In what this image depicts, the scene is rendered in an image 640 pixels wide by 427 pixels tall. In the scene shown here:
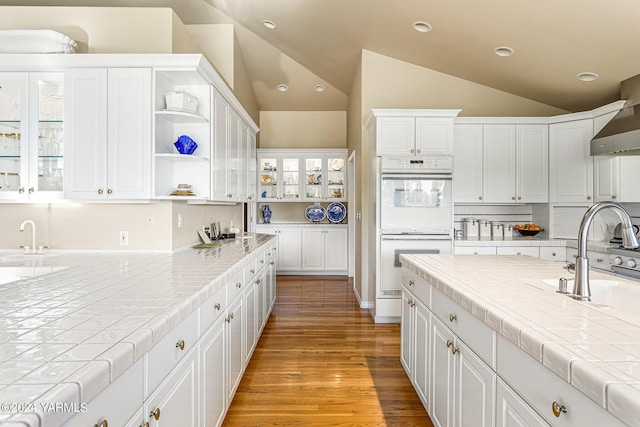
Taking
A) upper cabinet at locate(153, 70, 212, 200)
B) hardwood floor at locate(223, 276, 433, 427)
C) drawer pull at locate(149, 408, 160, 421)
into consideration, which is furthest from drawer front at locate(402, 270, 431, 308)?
upper cabinet at locate(153, 70, 212, 200)

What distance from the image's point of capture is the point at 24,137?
98.6 inches

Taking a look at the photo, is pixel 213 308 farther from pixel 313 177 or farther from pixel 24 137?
pixel 313 177

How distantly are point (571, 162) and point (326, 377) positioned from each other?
143 inches

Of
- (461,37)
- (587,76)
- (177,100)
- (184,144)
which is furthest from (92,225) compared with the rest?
(587,76)

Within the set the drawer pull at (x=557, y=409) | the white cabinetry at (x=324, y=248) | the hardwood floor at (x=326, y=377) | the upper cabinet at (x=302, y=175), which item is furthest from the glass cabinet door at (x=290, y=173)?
the drawer pull at (x=557, y=409)

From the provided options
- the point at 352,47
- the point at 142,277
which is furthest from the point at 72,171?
the point at 352,47

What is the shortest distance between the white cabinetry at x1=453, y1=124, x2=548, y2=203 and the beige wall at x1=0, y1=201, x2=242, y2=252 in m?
3.28

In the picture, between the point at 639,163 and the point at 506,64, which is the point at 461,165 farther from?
the point at 639,163

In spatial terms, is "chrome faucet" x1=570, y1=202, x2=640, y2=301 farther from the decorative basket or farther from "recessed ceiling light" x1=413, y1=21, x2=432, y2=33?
Answer: "recessed ceiling light" x1=413, y1=21, x2=432, y2=33

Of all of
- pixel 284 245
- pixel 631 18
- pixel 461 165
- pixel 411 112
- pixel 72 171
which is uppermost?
pixel 631 18

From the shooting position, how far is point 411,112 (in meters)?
3.97

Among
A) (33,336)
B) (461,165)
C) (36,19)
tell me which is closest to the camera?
(33,336)

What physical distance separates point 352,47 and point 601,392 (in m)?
4.50

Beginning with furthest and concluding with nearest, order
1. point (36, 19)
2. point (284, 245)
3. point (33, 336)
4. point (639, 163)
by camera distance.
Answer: point (284, 245) → point (639, 163) → point (36, 19) → point (33, 336)
